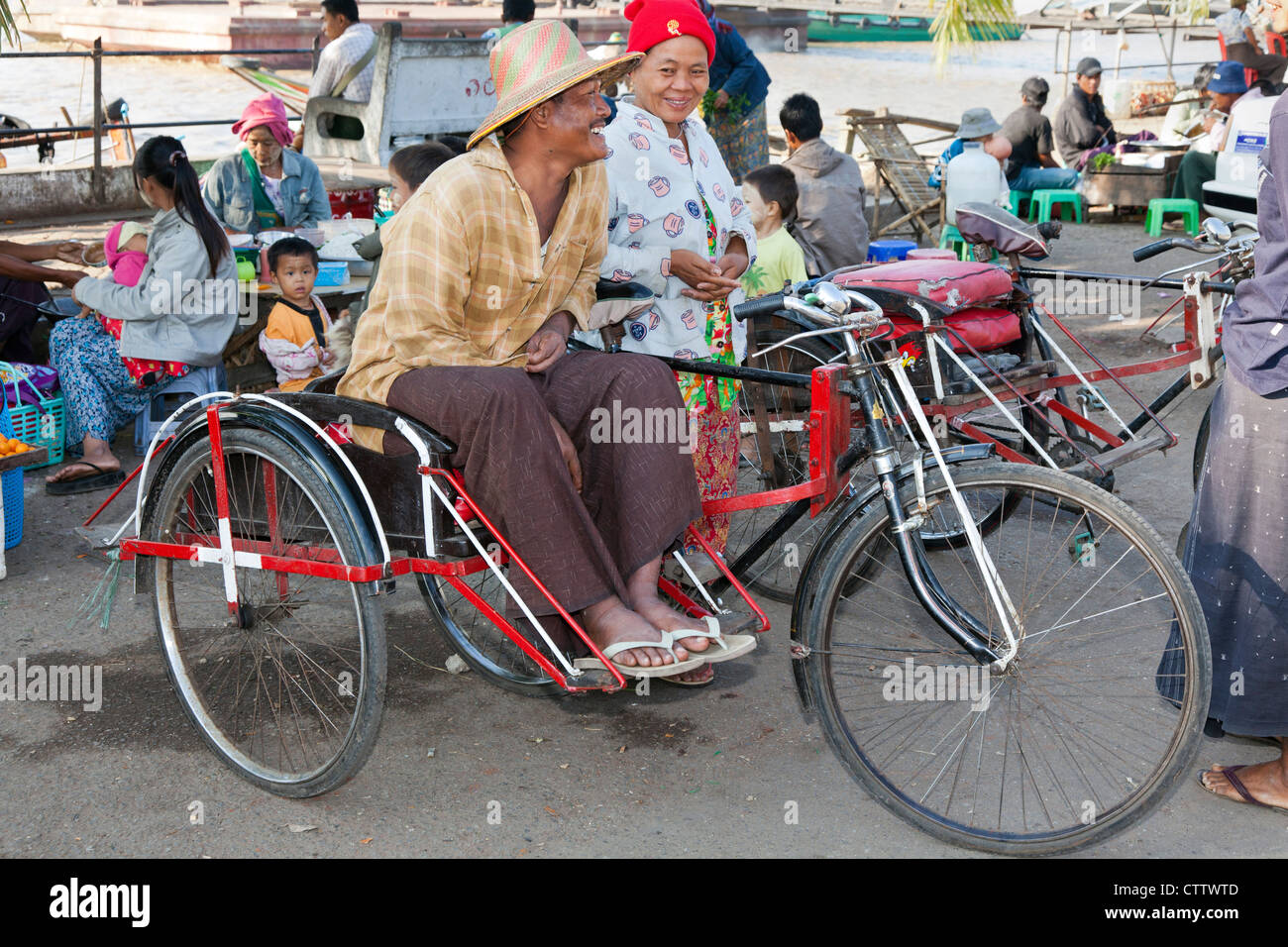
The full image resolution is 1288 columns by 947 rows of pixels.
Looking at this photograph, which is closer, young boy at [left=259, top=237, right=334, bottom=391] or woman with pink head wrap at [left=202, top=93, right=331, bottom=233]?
young boy at [left=259, top=237, right=334, bottom=391]

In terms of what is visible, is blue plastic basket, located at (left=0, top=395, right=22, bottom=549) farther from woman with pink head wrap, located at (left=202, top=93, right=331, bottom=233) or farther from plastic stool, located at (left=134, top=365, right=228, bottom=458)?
woman with pink head wrap, located at (left=202, top=93, right=331, bottom=233)

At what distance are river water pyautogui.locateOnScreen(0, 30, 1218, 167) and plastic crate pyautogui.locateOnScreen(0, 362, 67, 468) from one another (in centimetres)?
1508

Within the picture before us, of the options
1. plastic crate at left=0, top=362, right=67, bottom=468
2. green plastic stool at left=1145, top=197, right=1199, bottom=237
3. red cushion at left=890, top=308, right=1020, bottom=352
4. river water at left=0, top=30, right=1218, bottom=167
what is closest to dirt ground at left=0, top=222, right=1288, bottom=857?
red cushion at left=890, top=308, right=1020, bottom=352

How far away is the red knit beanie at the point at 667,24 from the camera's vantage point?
3.29 metres

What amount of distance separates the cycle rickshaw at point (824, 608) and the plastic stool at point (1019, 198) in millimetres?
7942

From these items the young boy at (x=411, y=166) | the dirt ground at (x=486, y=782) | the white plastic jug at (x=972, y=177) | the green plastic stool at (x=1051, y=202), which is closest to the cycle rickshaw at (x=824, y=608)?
the dirt ground at (x=486, y=782)

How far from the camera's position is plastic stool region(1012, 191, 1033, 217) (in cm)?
1094

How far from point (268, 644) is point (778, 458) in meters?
1.81

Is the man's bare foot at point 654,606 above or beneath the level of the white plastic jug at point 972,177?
beneath

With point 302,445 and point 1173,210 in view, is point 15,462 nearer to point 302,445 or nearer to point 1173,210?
point 302,445

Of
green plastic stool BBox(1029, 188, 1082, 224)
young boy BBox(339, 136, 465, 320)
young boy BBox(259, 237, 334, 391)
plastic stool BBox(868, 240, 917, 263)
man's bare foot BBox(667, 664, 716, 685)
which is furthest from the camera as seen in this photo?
green plastic stool BBox(1029, 188, 1082, 224)

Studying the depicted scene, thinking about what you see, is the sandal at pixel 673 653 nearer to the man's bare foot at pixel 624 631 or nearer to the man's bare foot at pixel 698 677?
the man's bare foot at pixel 624 631

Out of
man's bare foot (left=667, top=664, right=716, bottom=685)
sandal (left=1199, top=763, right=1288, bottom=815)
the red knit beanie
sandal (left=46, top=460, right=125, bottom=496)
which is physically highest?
the red knit beanie

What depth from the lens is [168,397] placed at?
18.3 ft
